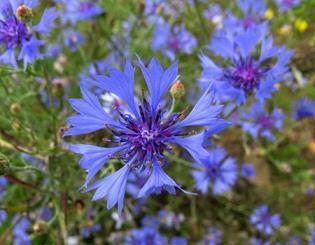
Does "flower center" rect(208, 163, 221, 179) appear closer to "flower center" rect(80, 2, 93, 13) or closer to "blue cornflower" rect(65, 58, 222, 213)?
"blue cornflower" rect(65, 58, 222, 213)

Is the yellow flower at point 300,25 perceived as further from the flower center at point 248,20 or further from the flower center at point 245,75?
the flower center at point 245,75

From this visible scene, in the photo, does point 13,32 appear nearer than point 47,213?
Yes

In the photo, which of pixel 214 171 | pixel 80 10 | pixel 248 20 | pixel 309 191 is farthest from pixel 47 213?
pixel 309 191

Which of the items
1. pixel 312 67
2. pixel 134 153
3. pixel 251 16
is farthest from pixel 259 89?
pixel 312 67

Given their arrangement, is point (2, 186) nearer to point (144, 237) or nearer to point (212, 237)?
point (144, 237)

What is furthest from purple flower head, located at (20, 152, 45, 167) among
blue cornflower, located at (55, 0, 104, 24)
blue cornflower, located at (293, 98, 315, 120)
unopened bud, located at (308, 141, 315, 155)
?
unopened bud, located at (308, 141, 315, 155)

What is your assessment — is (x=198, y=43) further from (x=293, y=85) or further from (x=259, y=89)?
(x=259, y=89)
